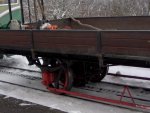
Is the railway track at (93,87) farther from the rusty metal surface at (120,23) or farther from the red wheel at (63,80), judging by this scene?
the rusty metal surface at (120,23)

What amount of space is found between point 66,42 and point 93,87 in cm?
171

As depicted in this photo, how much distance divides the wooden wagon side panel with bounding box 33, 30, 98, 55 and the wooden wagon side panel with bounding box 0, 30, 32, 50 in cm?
21

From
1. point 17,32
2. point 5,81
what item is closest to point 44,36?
point 17,32

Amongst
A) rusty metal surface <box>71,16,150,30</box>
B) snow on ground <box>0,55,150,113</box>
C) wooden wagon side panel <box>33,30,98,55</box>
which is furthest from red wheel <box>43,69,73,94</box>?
rusty metal surface <box>71,16,150,30</box>

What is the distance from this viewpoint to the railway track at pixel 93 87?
6.79m

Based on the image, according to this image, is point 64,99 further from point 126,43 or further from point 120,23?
point 120,23

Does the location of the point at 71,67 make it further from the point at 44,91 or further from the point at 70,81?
the point at 44,91

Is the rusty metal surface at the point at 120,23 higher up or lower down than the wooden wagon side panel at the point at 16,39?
Answer: higher up

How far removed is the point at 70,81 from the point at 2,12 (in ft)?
16.8

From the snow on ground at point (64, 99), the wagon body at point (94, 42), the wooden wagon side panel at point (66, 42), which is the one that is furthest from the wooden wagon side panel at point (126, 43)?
the snow on ground at point (64, 99)

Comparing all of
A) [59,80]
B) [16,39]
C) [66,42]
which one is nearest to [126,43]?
[66,42]

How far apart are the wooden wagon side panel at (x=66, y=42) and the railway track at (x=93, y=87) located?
49.5 inches

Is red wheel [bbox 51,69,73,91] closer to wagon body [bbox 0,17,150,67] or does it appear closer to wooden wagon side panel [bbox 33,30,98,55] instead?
wagon body [bbox 0,17,150,67]

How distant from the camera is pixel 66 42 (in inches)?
249
